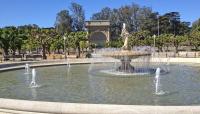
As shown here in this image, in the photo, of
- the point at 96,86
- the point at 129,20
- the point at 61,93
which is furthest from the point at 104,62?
the point at 129,20

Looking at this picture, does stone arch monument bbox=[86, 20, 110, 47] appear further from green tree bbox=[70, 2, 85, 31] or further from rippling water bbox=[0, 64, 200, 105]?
rippling water bbox=[0, 64, 200, 105]

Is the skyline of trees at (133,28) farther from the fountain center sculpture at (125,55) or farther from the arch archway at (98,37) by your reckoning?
the fountain center sculpture at (125,55)

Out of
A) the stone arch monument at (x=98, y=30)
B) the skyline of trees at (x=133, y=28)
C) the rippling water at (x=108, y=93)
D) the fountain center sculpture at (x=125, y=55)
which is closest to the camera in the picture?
the rippling water at (x=108, y=93)

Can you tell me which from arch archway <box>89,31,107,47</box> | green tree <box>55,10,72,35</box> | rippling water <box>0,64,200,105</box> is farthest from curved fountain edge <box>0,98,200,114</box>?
green tree <box>55,10,72,35</box>

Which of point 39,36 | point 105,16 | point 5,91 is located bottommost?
point 5,91

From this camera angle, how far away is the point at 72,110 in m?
8.18

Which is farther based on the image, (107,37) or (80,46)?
(107,37)

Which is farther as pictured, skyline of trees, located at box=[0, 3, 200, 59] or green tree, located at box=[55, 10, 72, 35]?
green tree, located at box=[55, 10, 72, 35]

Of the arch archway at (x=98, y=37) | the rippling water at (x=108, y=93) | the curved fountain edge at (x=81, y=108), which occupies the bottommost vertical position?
the rippling water at (x=108, y=93)

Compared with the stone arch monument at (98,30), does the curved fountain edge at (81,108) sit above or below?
below

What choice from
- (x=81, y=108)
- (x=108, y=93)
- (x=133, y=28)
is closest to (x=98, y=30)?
(x=133, y=28)

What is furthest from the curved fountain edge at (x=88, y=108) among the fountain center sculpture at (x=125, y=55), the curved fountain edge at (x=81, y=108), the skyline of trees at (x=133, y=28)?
the skyline of trees at (x=133, y=28)

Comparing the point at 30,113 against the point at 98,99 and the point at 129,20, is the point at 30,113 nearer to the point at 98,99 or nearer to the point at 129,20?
the point at 98,99

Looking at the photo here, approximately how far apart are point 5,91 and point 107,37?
7362 cm
